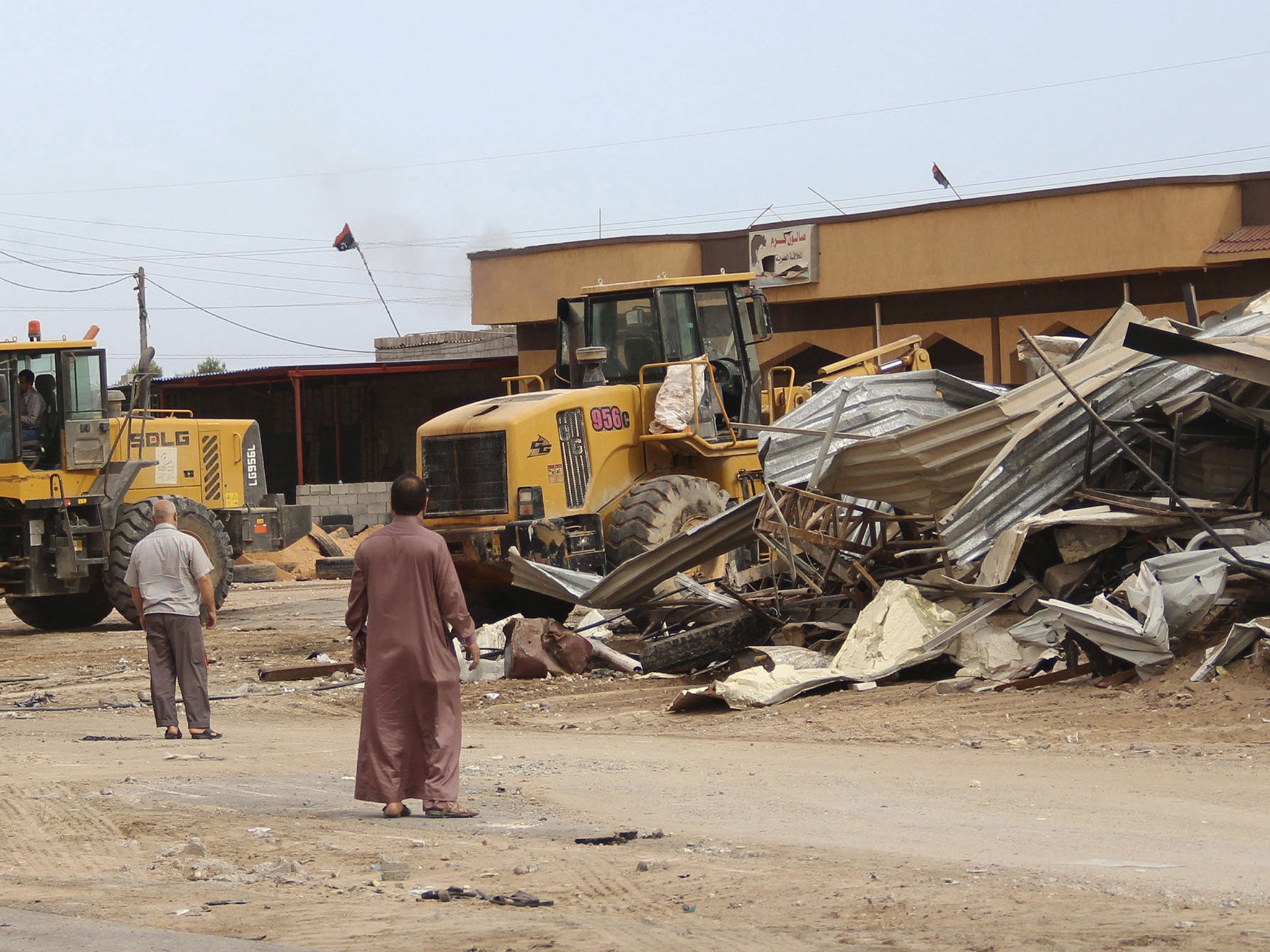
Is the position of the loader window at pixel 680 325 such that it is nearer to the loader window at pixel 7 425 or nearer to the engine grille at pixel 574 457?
the engine grille at pixel 574 457

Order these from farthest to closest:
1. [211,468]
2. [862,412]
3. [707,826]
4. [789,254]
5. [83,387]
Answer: [789,254], [211,468], [83,387], [862,412], [707,826]

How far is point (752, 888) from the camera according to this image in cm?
618

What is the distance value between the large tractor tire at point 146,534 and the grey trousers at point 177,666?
715 centimetres

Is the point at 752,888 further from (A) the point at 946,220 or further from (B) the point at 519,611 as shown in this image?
(A) the point at 946,220

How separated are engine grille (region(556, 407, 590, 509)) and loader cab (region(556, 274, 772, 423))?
107cm

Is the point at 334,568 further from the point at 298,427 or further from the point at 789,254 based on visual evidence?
the point at 789,254

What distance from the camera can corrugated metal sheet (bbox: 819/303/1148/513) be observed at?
492 inches

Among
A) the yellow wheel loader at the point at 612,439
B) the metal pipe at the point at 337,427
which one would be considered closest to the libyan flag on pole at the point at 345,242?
the metal pipe at the point at 337,427

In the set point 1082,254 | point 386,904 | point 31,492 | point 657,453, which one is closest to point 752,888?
point 386,904

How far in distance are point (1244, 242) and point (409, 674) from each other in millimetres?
21742

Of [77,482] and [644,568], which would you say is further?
[77,482]

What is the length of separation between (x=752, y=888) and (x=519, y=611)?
424 inches

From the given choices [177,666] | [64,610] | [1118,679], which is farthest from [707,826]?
[64,610]

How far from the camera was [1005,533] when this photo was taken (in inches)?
471
